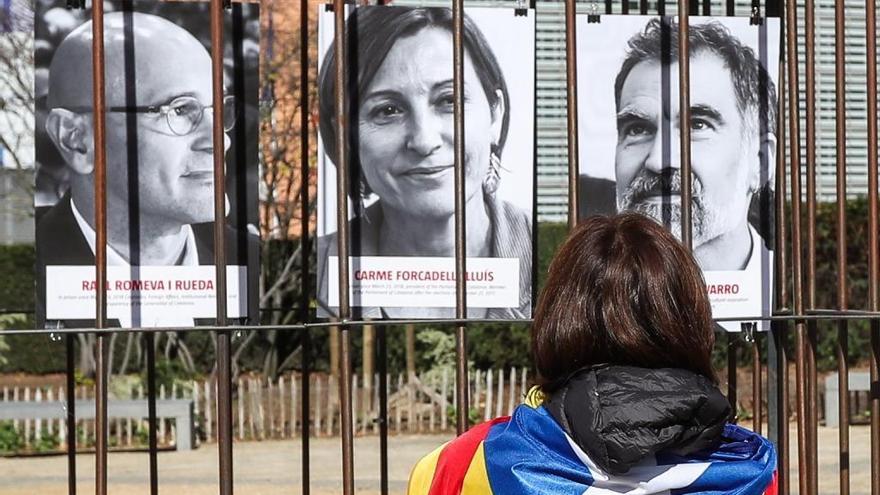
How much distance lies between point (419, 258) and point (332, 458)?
863 centimetres

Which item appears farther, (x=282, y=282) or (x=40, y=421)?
(x=282, y=282)

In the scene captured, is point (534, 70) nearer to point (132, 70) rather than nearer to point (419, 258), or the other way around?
point (419, 258)

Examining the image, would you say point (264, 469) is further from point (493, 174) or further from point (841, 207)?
point (841, 207)

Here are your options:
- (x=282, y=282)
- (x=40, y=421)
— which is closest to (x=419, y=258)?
(x=40, y=421)

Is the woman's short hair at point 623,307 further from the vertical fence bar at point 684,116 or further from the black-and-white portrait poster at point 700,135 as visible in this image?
the black-and-white portrait poster at point 700,135

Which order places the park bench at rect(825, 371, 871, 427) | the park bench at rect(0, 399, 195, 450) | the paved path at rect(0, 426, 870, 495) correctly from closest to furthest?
the paved path at rect(0, 426, 870, 495)
the park bench at rect(825, 371, 871, 427)
the park bench at rect(0, 399, 195, 450)

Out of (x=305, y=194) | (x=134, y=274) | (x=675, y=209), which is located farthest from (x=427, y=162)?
(x=134, y=274)

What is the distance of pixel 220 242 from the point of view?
3600 mm

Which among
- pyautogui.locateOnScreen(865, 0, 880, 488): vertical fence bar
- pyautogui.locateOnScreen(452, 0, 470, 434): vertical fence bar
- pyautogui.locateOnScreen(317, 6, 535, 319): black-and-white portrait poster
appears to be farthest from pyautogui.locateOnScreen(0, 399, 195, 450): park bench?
pyautogui.locateOnScreen(865, 0, 880, 488): vertical fence bar

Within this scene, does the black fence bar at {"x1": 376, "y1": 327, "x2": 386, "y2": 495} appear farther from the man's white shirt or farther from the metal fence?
the man's white shirt

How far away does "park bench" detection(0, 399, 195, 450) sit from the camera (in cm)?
1296

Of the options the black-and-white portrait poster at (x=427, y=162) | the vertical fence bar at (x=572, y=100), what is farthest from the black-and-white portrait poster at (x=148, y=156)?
the vertical fence bar at (x=572, y=100)

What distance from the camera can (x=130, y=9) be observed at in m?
3.79

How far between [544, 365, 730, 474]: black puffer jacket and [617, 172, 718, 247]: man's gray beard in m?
1.93
